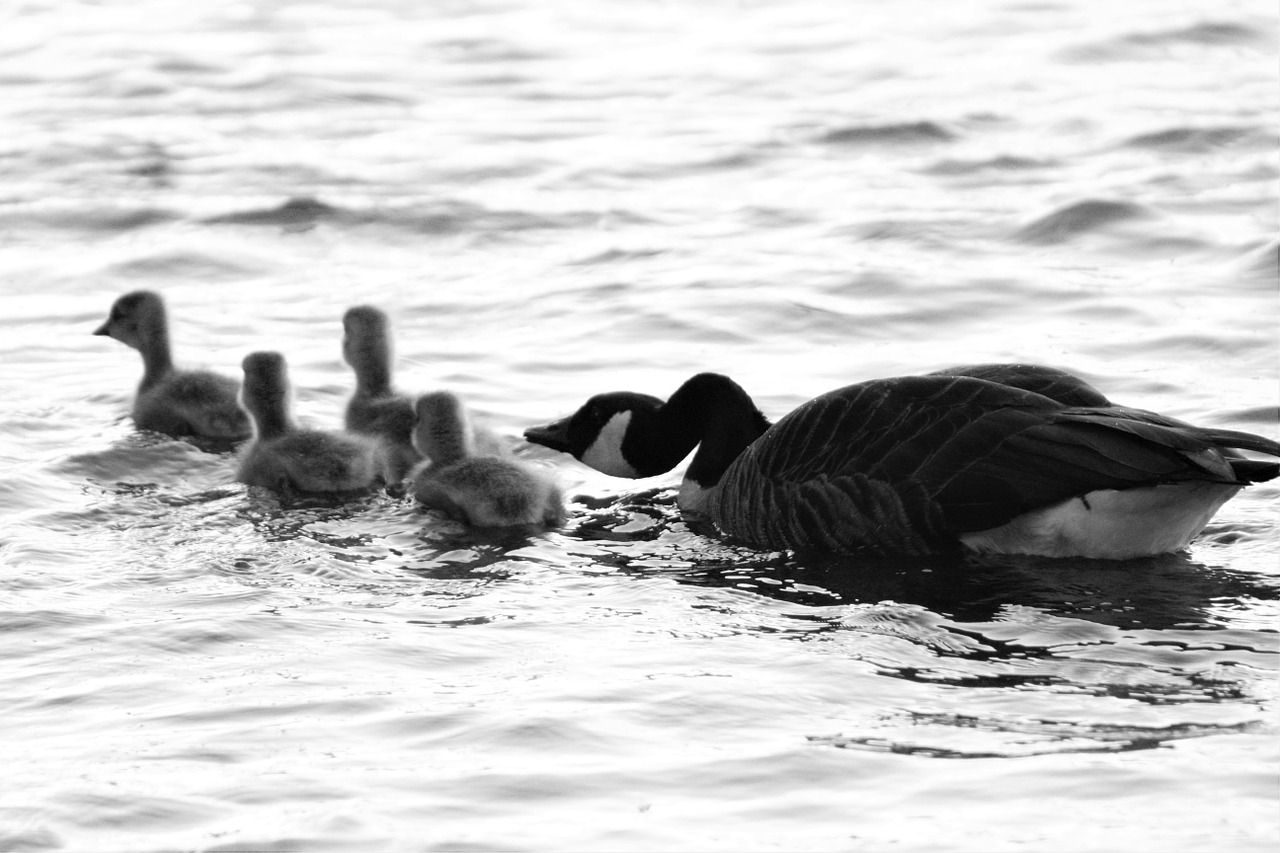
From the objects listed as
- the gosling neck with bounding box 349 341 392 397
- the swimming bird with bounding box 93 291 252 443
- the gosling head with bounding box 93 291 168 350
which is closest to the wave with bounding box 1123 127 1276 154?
the gosling neck with bounding box 349 341 392 397

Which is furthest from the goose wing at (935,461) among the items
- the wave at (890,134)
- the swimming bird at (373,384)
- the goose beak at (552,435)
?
the wave at (890,134)

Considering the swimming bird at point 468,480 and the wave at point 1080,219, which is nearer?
the swimming bird at point 468,480

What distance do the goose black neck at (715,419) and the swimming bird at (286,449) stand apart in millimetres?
1600

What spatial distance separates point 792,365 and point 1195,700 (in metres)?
6.16

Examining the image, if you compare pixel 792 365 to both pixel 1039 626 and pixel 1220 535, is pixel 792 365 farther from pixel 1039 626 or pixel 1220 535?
pixel 1039 626

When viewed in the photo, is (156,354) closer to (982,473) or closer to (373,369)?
(373,369)

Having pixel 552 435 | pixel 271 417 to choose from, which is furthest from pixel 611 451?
pixel 271 417

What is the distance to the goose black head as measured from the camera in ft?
32.7

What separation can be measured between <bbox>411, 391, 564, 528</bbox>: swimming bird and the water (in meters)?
0.16

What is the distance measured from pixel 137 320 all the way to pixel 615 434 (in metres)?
3.47

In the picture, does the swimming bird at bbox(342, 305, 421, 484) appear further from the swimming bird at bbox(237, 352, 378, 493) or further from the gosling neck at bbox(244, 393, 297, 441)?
the gosling neck at bbox(244, 393, 297, 441)

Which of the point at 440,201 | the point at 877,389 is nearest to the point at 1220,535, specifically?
the point at 877,389

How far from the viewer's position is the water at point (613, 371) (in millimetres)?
6180

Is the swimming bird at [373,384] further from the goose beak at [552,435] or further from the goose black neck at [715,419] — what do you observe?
the goose black neck at [715,419]
